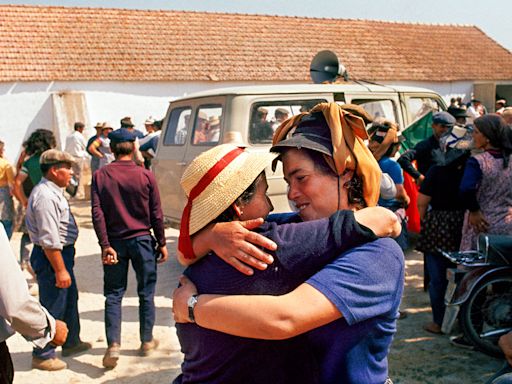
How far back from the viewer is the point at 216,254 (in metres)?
1.53

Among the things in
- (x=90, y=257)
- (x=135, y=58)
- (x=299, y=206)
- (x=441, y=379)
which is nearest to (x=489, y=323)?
(x=441, y=379)

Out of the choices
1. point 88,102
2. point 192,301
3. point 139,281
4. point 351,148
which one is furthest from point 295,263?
point 88,102

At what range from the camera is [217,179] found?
1570 millimetres

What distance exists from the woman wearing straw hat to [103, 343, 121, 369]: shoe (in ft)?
10.7

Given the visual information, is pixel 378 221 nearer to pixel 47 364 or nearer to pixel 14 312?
pixel 14 312

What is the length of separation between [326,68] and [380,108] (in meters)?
1.29

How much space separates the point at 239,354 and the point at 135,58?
19.3 metres

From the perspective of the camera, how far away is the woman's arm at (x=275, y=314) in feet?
4.47

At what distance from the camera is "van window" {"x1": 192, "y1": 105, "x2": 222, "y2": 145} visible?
6.47 meters

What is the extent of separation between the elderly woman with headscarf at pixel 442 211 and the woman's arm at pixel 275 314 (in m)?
3.73

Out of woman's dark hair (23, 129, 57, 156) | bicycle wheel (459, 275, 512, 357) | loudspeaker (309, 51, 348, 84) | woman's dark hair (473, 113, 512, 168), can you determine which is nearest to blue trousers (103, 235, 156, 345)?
woman's dark hair (23, 129, 57, 156)

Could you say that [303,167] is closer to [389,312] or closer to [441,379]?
[389,312]

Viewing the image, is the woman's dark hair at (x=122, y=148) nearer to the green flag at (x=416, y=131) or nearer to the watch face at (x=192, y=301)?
the watch face at (x=192, y=301)

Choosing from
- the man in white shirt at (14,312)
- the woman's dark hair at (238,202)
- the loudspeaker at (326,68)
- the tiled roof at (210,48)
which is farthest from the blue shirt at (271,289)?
the tiled roof at (210,48)
